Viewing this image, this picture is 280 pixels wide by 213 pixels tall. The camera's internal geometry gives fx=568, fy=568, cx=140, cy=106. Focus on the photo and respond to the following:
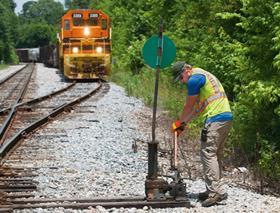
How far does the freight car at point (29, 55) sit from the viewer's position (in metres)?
86.5

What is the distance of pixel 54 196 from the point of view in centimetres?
672

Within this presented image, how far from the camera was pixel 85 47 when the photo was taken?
2905cm

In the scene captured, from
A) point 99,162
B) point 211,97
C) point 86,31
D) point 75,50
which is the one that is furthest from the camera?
point 86,31

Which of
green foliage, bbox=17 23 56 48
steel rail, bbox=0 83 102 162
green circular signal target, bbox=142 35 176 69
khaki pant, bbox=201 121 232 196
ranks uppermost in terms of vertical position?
green circular signal target, bbox=142 35 176 69

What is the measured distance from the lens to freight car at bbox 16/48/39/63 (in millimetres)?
86500

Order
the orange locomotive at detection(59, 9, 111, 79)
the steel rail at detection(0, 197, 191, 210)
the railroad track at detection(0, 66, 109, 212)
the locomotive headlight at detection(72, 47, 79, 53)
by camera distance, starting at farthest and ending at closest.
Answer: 1. the locomotive headlight at detection(72, 47, 79, 53)
2. the orange locomotive at detection(59, 9, 111, 79)
3. the railroad track at detection(0, 66, 109, 212)
4. the steel rail at detection(0, 197, 191, 210)

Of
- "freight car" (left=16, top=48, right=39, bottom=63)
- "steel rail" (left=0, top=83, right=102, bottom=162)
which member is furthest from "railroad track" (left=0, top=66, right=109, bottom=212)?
"freight car" (left=16, top=48, right=39, bottom=63)

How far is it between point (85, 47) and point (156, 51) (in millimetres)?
22584

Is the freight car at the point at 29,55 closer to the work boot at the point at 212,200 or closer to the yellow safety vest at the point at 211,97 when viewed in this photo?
the yellow safety vest at the point at 211,97

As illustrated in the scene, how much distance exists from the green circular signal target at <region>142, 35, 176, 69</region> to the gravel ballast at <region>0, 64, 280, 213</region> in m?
1.60

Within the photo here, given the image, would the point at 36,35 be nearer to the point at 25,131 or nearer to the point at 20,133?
the point at 25,131

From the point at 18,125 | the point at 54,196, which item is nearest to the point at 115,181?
the point at 54,196

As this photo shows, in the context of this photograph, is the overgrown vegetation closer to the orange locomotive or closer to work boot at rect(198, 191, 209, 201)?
work boot at rect(198, 191, 209, 201)

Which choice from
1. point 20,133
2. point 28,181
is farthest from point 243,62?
point 20,133
